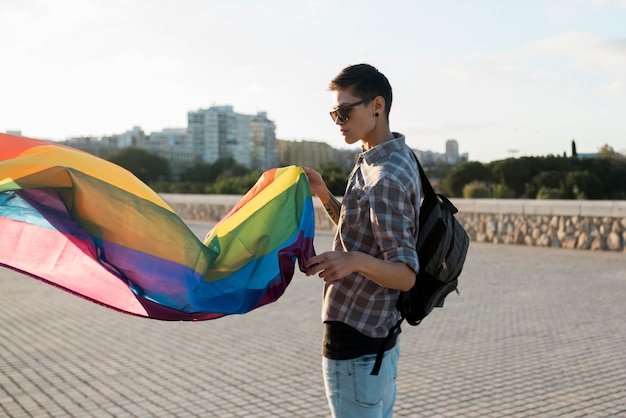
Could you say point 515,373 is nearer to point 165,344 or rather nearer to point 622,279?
point 165,344

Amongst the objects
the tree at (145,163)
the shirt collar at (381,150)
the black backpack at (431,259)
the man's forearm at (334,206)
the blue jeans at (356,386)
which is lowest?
the blue jeans at (356,386)

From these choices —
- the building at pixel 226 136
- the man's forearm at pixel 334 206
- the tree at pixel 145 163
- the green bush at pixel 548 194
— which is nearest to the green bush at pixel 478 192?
the green bush at pixel 548 194

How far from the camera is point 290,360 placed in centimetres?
707

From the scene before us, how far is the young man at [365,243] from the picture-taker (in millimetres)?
2422

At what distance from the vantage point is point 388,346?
8.50ft

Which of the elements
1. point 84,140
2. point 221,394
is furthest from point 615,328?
point 84,140

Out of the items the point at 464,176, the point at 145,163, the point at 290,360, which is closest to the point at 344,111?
the point at 290,360

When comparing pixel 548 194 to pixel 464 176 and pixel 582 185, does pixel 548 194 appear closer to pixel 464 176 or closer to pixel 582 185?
pixel 582 185

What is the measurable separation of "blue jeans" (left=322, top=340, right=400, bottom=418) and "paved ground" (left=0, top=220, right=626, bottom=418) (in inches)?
116

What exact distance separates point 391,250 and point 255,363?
15.9 feet

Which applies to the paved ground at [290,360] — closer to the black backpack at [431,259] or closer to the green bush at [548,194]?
the black backpack at [431,259]

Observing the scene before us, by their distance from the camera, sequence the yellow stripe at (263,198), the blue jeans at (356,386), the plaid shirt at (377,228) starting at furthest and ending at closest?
the yellow stripe at (263,198), the blue jeans at (356,386), the plaid shirt at (377,228)

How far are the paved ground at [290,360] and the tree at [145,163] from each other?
84960 mm

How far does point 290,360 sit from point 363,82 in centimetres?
490
